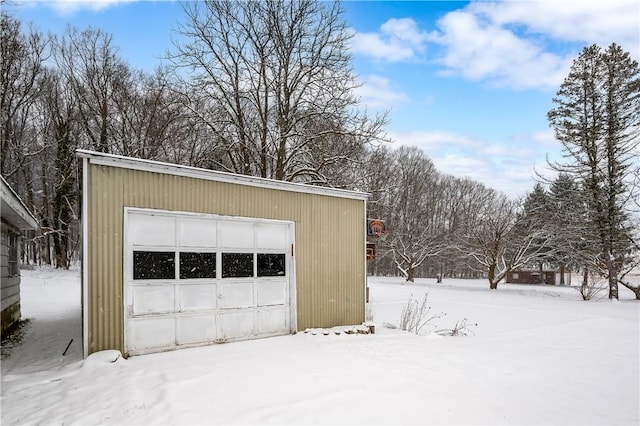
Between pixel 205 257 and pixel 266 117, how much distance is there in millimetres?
10194

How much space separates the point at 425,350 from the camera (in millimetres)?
6859

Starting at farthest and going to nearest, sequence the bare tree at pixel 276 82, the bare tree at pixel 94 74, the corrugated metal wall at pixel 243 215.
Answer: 1. the bare tree at pixel 94 74
2. the bare tree at pixel 276 82
3. the corrugated metal wall at pixel 243 215

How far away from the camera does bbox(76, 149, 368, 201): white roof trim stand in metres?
5.58

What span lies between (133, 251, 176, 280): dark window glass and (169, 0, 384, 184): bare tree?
29.8 feet

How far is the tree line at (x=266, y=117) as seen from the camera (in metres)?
15.4

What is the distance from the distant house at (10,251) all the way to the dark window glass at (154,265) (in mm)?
2263

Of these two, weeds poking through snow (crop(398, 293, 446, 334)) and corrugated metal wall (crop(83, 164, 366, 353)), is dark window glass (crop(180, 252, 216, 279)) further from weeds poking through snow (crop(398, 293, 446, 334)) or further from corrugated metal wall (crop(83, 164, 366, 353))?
weeds poking through snow (crop(398, 293, 446, 334))

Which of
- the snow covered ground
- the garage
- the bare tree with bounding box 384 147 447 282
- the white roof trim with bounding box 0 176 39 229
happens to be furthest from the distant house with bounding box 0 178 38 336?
the bare tree with bounding box 384 147 447 282

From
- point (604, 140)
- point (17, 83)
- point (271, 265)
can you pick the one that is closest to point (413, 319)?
point (271, 265)

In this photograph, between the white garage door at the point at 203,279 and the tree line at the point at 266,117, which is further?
the tree line at the point at 266,117

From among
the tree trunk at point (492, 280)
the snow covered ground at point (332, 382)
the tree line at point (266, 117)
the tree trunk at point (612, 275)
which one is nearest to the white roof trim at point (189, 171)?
the snow covered ground at point (332, 382)

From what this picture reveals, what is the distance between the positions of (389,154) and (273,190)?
30569 millimetres

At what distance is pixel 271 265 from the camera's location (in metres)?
7.38

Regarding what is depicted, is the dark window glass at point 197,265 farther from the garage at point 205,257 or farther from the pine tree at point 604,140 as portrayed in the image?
the pine tree at point 604,140
